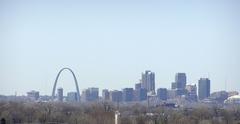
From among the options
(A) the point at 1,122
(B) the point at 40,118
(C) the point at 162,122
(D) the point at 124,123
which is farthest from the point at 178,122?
(A) the point at 1,122

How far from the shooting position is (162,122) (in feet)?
231

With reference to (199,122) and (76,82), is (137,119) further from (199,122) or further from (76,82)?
(76,82)

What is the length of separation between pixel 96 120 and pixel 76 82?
345 ft

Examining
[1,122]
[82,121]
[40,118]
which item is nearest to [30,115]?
[40,118]

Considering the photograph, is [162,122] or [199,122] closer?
[162,122]

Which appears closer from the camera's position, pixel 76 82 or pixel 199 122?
pixel 199 122

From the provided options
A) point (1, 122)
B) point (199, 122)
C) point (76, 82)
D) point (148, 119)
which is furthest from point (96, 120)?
point (76, 82)

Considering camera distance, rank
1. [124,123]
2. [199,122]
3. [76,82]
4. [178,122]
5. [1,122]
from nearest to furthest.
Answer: [1,122] < [124,123] < [178,122] < [199,122] < [76,82]

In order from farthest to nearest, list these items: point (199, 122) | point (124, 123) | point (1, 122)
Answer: point (199, 122), point (124, 123), point (1, 122)

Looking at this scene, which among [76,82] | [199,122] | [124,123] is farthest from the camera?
[76,82]

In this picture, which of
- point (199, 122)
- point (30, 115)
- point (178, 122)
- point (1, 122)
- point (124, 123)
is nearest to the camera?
point (1, 122)

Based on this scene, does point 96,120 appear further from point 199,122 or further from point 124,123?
point 199,122

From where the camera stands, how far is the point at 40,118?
7450 cm

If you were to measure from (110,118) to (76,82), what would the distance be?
107 m
